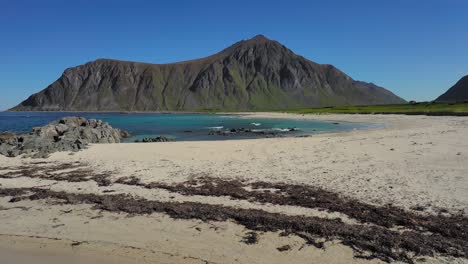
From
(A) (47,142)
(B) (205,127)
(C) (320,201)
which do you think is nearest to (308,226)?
(C) (320,201)

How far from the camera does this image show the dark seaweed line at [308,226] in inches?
325

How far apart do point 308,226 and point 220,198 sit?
156 inches

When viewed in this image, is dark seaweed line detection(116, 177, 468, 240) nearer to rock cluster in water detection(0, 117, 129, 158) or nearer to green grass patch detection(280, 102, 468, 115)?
rock cluster in water detection(0, 117, 129, 158)

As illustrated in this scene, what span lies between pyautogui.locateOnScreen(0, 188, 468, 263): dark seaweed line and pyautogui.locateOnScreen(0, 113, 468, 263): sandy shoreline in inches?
13.5

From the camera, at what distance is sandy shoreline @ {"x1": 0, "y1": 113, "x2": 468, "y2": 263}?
27.6 ft

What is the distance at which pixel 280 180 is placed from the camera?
50.4 feet

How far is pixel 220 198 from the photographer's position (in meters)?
12.7

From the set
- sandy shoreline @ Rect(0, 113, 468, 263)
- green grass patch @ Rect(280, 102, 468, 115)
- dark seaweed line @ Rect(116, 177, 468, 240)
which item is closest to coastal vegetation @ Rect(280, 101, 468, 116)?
green grass patch @ Rect(280, 102, 468, 115)

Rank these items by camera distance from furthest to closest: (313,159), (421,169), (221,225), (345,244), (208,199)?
(313,159) < (421,169) < (208,199) < (221,225) < (345,244)

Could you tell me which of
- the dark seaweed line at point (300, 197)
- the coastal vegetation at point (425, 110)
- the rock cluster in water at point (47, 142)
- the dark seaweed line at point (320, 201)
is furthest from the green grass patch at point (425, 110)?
the dark seaweed line at point (300, 197)

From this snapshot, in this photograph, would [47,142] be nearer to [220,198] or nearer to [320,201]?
[220,198]

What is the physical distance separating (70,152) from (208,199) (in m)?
16.0

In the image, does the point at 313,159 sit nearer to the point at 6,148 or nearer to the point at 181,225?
the point at 181,225

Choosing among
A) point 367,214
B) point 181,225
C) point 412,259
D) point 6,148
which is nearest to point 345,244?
point 412,259
